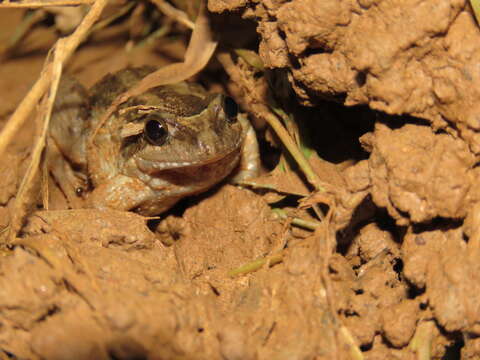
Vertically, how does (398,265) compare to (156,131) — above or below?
below

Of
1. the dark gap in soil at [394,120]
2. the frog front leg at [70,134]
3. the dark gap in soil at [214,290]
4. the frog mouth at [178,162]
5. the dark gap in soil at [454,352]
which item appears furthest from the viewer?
the frog front leg at [70,134]

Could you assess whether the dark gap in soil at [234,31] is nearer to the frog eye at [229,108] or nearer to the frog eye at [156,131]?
the frog eye at [229,108]

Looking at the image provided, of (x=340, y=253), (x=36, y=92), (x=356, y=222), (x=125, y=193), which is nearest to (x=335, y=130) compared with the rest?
(x=356, y=222)

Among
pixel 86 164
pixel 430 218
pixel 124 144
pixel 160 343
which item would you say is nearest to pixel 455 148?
pixel 430 218

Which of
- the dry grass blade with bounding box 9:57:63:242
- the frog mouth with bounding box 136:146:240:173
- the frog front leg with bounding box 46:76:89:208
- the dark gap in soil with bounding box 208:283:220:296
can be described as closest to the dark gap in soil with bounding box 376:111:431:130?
the frog mouth with bounding box 136:146:240:173

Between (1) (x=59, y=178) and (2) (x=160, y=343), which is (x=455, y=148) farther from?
(1) (x=59, y=178)

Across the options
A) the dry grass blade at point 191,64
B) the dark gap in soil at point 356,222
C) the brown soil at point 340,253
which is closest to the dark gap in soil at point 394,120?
the brown soil at point 340,253

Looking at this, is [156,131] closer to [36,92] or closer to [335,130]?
[36,92]
